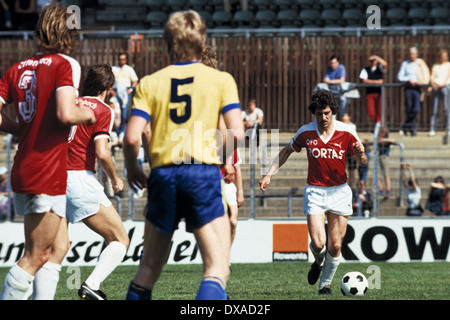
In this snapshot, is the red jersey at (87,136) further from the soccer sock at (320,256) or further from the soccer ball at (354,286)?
the soccer ball at (354,286)

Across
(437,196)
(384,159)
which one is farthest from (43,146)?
(437,196)

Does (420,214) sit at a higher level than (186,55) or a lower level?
lower

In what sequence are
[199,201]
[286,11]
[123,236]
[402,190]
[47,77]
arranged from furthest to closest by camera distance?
1. [286,11]
2. [402,190]
3. [123,236]
4. [47,77]
5. [199,201]

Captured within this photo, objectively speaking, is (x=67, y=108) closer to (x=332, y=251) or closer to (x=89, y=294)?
(x=89, y=294)

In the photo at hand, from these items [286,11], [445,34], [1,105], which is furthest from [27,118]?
[286,11]

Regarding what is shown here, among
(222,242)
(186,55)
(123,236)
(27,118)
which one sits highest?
(186,55)

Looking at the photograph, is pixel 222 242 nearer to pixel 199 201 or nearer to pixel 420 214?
pixel 199 201

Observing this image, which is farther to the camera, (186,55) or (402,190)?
(402,190)

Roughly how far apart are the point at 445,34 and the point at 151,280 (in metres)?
17.9

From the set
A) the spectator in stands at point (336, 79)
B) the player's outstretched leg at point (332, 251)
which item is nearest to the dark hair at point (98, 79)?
the player's outstretched leg at point (332, 251)

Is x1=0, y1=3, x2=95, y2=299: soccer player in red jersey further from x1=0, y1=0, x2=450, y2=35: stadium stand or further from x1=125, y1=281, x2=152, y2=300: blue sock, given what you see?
x1=0, y1=0, x2=450, y2=35: stadium stand

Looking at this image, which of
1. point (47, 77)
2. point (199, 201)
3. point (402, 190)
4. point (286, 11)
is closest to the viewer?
point (199, 201)

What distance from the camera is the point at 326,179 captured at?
9727 mm

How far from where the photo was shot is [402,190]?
15445 mm
